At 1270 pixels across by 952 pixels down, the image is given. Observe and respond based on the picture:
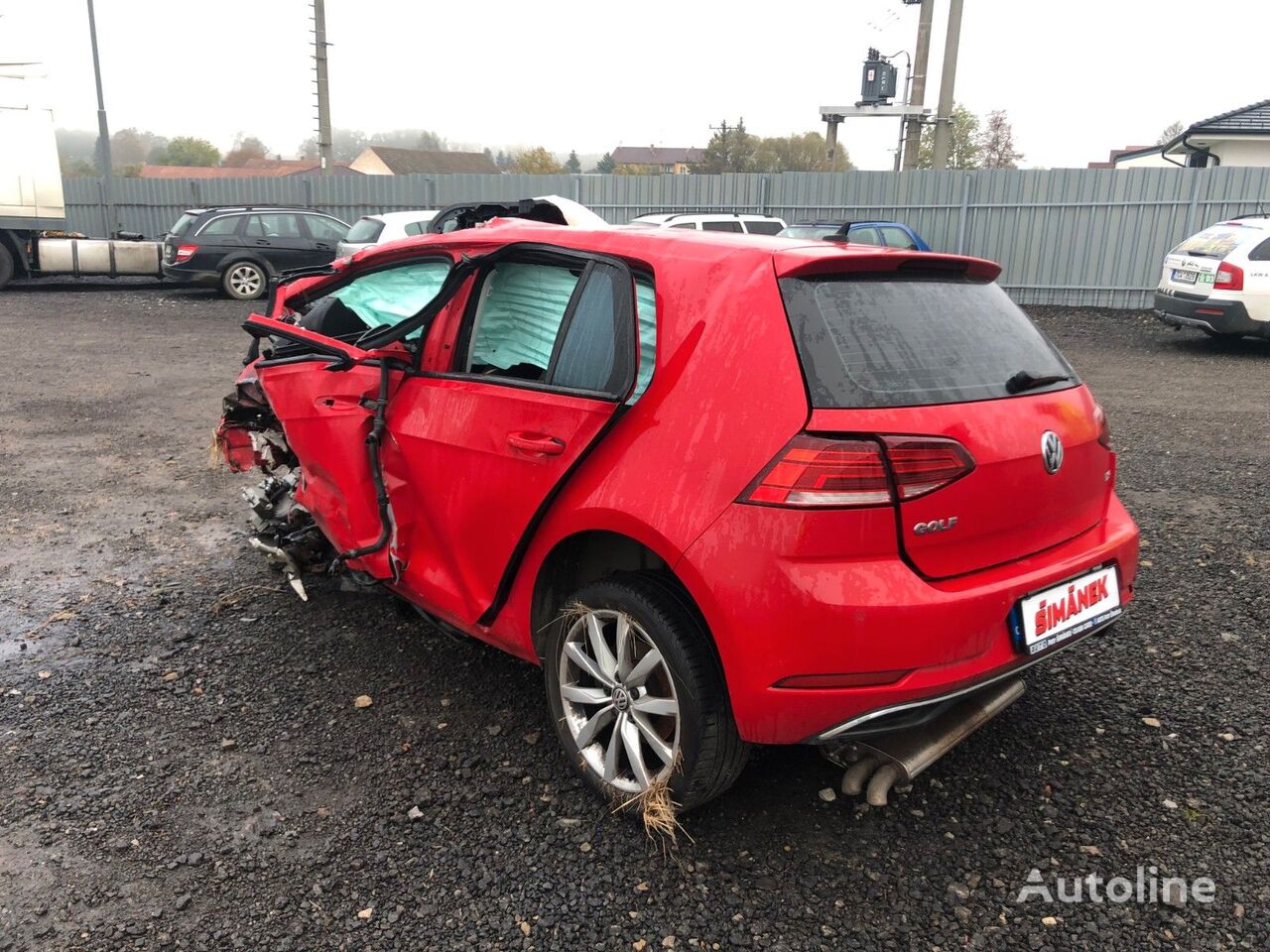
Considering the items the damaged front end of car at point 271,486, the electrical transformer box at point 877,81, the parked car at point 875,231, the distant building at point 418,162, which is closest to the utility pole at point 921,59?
the electrical transformer box at point 877,81

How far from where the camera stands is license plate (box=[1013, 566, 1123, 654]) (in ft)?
7.86

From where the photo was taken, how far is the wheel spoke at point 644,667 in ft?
8.04

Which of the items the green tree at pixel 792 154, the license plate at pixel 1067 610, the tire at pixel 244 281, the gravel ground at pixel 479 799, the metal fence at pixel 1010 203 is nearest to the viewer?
the gravel ground at pixel 479 799

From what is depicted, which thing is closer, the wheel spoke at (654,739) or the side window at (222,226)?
the wheel spoke at (654,739)

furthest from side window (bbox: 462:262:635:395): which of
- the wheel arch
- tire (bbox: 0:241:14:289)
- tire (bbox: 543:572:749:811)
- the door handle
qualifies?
tire (bbox: 0:241:14:289)

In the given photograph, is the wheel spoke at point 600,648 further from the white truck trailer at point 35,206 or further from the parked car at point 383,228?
the white truck trailer at point 35,206

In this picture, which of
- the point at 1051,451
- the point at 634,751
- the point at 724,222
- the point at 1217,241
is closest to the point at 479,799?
the point at 634,751

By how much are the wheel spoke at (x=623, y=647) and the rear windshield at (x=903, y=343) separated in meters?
0.79

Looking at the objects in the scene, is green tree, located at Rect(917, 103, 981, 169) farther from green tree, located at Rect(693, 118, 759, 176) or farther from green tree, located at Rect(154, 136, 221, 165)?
green tree, located at Rect(154, 136, 221, 165)

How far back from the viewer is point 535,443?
268 centimetres

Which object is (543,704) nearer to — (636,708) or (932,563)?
(636,708)

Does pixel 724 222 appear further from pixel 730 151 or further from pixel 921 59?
pixel 730 151

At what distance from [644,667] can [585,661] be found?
0.25 metres

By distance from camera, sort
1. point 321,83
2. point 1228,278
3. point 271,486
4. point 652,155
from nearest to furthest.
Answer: point 271,486, point 1228,278, point 321,83, point 652,155
